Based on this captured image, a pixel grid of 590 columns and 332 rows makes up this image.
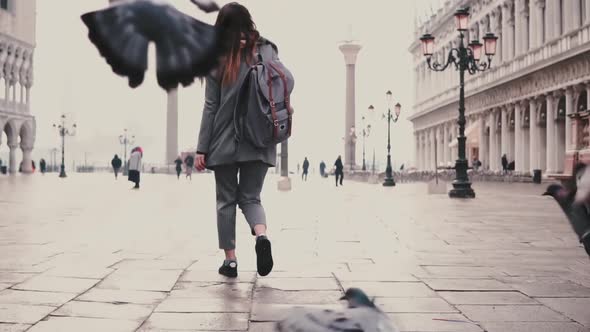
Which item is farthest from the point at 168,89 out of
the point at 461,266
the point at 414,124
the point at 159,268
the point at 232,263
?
the point at 414,124

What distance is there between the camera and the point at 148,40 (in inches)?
49.4

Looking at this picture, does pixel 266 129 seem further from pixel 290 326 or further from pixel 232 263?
pixel 290 326

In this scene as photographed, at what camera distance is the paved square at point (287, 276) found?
3.44m

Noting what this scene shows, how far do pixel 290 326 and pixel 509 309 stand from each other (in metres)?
2.26

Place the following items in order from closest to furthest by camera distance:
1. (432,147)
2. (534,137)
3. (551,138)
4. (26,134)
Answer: (551,138) → (534,137) → (26,134) → (432,147)

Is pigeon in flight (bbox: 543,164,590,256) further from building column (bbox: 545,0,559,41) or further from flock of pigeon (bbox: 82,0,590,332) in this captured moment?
building column (bbox: 545,0,559,41)

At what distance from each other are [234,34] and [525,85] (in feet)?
123

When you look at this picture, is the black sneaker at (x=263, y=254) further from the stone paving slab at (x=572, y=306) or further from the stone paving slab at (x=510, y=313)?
the stone paving slab at (x=572, y=306)

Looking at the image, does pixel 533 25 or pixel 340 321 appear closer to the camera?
pixel 340 321

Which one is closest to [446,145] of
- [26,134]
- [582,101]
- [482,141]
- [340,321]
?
[482,141]

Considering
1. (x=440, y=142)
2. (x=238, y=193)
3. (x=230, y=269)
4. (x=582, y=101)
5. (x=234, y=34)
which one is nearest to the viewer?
(x=234, y=34)

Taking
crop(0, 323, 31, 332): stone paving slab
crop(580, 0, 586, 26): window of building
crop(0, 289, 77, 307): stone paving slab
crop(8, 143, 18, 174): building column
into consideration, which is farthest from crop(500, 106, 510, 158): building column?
crop(0, 323, 31, 332): stone paving slab

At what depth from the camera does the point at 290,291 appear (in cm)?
419

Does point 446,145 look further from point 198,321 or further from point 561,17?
point 198,321
